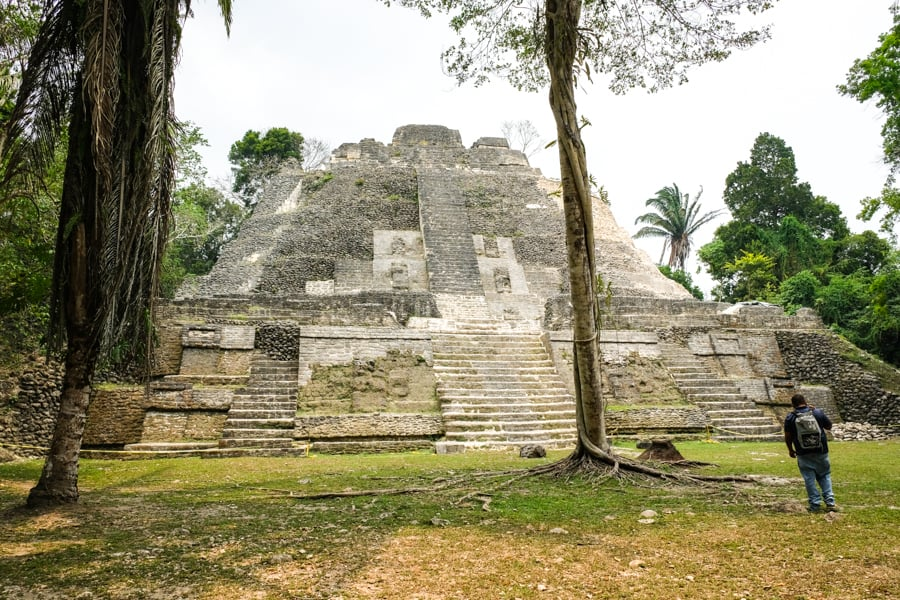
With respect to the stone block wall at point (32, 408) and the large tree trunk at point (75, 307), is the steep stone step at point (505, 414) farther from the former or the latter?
the stone block wall at point (32, 408)

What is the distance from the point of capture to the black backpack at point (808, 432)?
3886 mm

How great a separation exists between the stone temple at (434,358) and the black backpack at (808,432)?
4743mm

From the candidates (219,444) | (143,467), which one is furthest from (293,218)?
(143,467)

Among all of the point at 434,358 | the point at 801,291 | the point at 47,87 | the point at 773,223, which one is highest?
the point at 773,223

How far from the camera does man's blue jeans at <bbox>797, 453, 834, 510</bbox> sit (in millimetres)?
3838

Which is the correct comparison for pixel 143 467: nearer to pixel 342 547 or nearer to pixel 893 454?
pixel 342 547

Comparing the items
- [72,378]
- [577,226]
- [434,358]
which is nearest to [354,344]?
[434,358]

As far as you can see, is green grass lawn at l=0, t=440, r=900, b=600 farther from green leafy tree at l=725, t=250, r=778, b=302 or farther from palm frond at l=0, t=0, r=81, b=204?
green leafy tree at l=725, t=250, r=778, b=302

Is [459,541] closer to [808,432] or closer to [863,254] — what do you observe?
[808,432]

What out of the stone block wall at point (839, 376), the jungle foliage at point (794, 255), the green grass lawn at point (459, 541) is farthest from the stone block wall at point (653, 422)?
the jungle foliage at point (794, 255)

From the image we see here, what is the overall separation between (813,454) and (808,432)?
0.14 metres

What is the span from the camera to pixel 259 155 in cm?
3180

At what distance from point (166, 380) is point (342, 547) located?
22.5ft

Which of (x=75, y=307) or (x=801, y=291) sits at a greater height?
(x=801, y=291)
